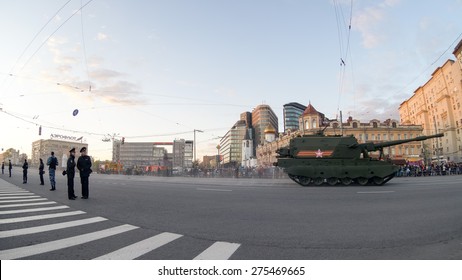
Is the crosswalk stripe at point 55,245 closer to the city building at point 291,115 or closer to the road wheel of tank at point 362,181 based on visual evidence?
the road wheel of tank at point 362,181

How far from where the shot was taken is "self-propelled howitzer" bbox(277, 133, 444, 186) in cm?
1569

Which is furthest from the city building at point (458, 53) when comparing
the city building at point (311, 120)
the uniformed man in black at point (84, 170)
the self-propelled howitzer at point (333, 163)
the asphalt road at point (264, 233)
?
the uniformed man in black at point (84, 170)

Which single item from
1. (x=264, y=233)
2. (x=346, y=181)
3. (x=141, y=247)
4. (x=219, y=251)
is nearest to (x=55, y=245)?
(x=141, y=247)

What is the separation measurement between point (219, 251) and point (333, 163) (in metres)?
14.5

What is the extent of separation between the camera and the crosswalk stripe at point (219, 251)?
134 inches

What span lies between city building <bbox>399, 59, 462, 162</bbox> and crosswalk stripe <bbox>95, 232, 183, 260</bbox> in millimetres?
73875

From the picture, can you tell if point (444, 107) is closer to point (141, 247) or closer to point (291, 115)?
point (291, 115)

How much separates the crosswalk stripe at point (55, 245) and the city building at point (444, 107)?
244 feet

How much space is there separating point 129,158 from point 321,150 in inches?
4713

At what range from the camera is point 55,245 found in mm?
3914

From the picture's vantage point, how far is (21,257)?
3.41 metres

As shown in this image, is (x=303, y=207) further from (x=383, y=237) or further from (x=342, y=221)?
(x=383, y=237)

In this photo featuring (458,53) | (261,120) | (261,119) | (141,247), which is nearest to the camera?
(141,247)

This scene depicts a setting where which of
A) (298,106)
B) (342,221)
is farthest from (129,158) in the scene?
(342,221)
